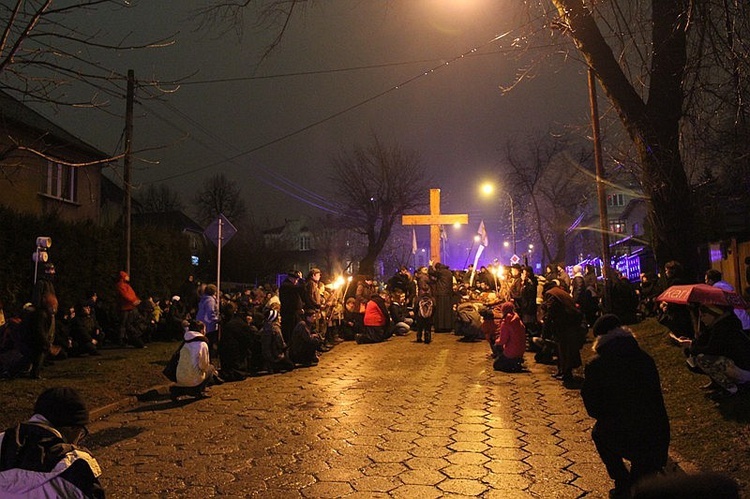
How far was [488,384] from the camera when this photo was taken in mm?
10859

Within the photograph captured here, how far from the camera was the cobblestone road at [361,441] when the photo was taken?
18.1 ft

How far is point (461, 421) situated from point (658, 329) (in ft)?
24.9

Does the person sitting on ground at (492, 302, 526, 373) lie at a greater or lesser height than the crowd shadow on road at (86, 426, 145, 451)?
greater

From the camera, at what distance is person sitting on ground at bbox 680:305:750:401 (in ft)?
23.6

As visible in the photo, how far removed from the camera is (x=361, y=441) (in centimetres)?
708

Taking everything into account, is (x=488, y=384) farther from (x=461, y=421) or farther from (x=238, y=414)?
(x=238, y=414)

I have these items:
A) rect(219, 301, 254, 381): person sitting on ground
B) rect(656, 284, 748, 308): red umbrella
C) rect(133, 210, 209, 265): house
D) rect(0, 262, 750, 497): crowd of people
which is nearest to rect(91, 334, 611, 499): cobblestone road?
rect(219, 301, 254, 381): person sitting on ground

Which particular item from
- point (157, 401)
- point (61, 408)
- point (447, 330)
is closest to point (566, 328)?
point (157, 401)

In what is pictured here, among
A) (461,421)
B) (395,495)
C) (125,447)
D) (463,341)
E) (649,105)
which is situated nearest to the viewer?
(395,495)

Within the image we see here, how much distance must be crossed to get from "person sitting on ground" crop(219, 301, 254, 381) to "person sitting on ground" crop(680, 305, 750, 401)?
8350 mm

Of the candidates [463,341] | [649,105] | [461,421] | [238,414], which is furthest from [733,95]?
[463,341]

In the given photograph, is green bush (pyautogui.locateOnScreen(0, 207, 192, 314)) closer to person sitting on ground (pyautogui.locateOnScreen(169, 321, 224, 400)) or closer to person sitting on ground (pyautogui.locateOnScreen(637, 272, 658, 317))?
person sitting on ground (pyautogui.locateOnScreen(169, 321, 224, 400))

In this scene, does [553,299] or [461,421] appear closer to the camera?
[461,421]

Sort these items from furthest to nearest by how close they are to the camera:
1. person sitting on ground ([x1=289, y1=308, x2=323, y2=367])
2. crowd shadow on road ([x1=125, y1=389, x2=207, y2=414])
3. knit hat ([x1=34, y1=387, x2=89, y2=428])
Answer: person sitting on ground ([x1=289, y1=308, x2=323, y2=367]) → crowd shadow on road ([x1=125, y1=389, x2=207, y2=414]) → knit hat ([x1=34, y1=387, x2=89, y2=428])
